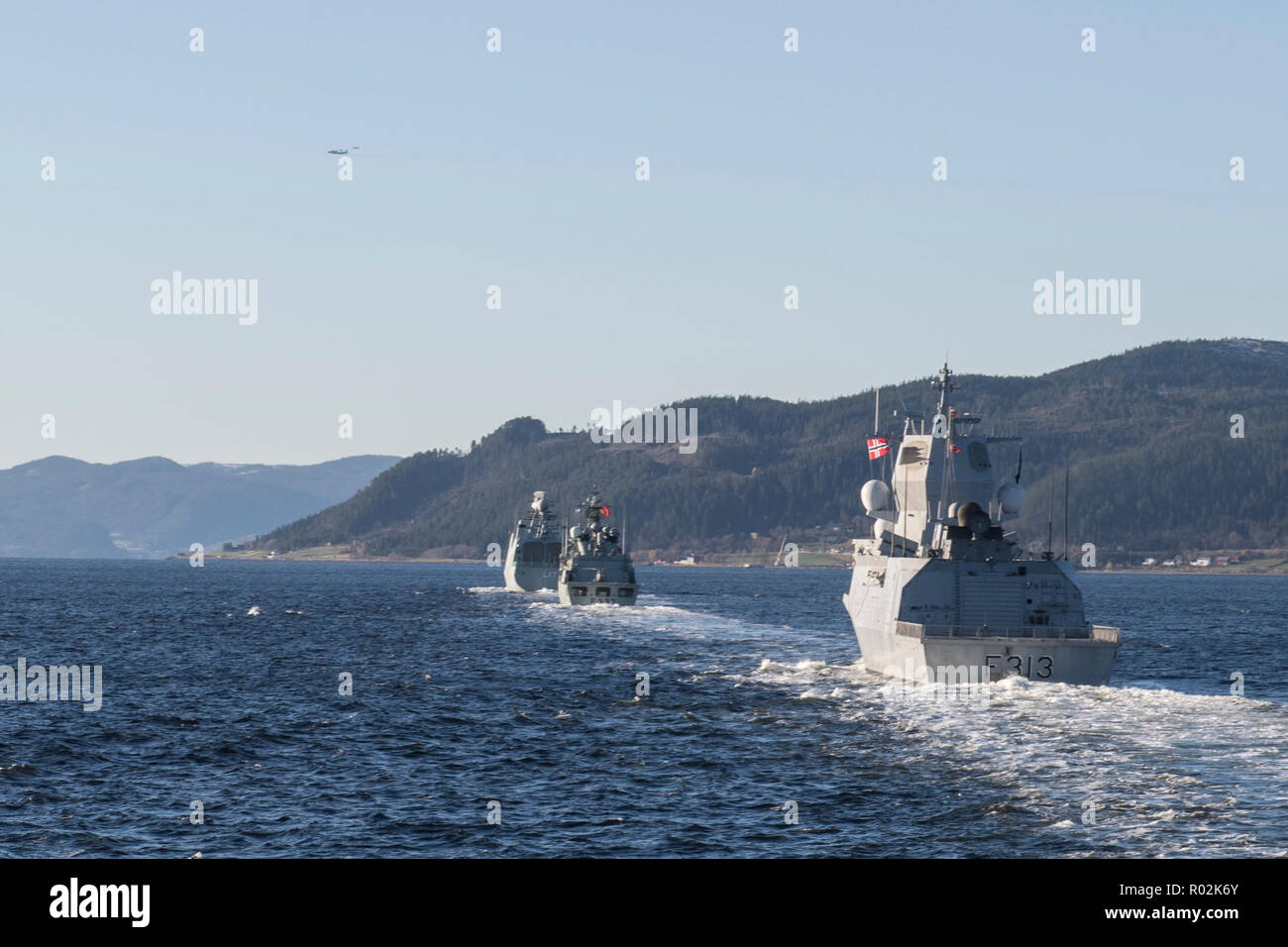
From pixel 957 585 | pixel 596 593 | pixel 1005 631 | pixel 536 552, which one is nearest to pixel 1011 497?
pixel 957 585

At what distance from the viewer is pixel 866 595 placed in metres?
62.4

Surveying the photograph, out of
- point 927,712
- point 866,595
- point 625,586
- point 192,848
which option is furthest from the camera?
point 625,586

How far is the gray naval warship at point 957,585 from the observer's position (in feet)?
168

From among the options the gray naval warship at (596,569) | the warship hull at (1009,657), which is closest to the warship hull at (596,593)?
the gray naval warship at (596,569)

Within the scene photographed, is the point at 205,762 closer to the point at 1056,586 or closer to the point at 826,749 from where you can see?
the point at 826,749

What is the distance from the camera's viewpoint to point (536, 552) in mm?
163125

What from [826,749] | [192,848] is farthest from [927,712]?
[192,848]

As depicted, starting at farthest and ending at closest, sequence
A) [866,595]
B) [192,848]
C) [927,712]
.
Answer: [866,595], [927,712], [192,848]

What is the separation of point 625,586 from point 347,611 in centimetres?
2768

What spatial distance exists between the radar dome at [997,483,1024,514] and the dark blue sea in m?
9.88

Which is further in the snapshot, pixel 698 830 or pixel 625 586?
pixel 625 586

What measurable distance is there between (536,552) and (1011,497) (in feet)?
356

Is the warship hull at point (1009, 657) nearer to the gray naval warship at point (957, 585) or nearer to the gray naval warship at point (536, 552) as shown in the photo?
the gray naval warship at point (957, 585)
